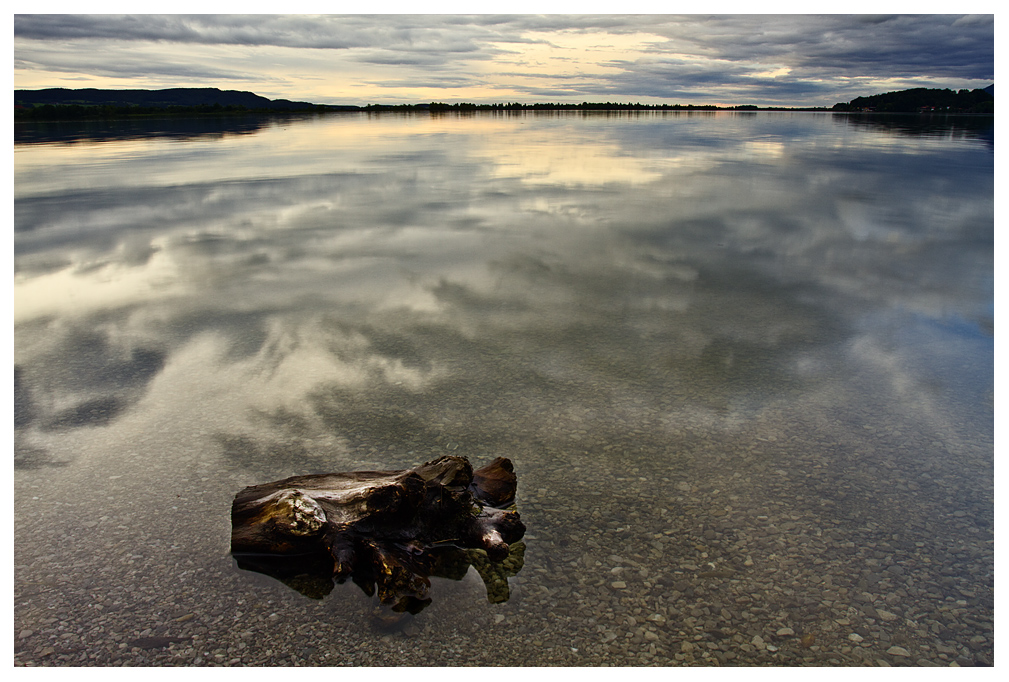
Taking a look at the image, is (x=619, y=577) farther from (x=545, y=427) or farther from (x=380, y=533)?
(x=545, y=427)

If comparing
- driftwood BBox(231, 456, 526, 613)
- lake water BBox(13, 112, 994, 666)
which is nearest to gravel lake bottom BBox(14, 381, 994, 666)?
lake water BBox(13, 112, 994, 666)

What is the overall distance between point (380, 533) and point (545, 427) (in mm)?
2339

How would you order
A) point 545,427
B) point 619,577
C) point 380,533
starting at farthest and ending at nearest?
point 545,427, point 380,533, point 619,577

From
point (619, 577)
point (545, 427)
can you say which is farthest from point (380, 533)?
point (545, 427)

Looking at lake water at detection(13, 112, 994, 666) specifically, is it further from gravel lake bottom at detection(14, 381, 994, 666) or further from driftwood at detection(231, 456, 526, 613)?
driftwood at detection(231, 456, 526, 613)

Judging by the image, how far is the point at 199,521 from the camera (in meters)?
5.36

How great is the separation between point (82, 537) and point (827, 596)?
5758mm

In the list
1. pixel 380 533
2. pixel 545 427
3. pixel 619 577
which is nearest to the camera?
pixel 619 577

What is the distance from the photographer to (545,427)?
265 inches

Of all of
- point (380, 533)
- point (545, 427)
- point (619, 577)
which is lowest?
point (619, 577)

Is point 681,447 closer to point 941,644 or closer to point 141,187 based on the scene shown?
point 941,644

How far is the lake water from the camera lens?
173 inches

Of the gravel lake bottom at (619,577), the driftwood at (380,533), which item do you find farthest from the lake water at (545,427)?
the driftwood at (380,533)
